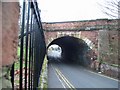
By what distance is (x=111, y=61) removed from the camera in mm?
24703

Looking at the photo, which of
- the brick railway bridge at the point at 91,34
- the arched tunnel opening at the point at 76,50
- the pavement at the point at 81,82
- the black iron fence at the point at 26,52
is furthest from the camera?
the arched tunnel opening at the point at 76,50

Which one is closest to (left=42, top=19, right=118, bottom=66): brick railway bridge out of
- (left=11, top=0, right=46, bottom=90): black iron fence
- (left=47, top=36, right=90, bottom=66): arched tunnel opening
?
(left=47, top=36, right=90, bottom=66): arched tunnel opening

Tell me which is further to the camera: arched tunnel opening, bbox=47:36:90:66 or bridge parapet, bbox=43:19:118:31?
arched tunnel opening, bbox=47:36:90:66

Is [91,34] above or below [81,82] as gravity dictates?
above

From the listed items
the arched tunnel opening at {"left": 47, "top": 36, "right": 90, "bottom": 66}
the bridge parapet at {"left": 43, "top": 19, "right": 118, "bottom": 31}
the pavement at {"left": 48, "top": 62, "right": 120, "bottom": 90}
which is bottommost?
the pavement at {"left": 48, "top": 62, "right": 120, "bottom": 90}

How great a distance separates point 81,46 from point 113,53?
32.6 feet

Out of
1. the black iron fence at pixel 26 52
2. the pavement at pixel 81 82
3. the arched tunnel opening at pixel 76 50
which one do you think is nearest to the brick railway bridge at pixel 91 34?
the arched tunnel opening at pixel 76 50

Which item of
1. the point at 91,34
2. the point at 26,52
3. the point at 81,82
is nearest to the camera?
the point at 26,52

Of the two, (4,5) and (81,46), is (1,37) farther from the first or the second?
(81,46)

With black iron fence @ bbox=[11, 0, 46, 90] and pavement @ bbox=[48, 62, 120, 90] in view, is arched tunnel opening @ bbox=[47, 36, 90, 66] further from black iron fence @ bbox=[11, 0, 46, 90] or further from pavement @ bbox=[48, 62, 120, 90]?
black iron fence @ bbox=[11, 0, 46, 90]

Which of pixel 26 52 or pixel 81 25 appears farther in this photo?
pixel 81 25

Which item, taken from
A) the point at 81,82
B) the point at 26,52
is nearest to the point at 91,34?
the point at 81,82

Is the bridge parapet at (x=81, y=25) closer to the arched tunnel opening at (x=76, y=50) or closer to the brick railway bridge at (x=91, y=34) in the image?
the brick railway bridge at (x=91, y=34)

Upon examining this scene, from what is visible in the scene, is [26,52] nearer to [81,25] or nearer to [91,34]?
[91,34]
